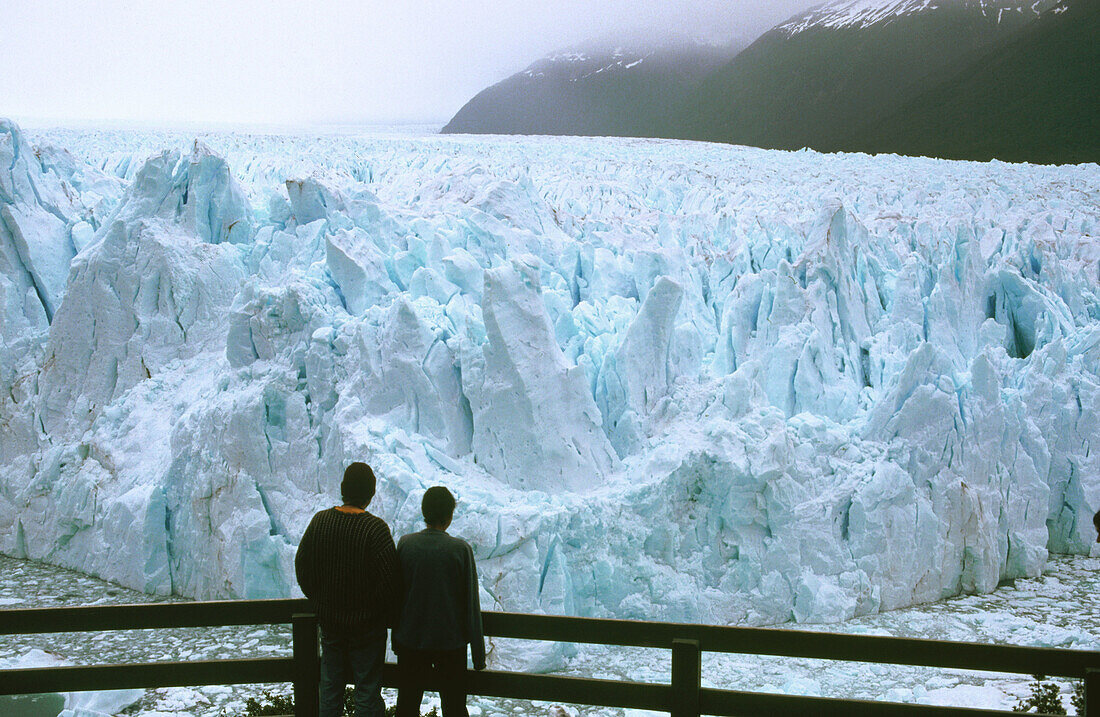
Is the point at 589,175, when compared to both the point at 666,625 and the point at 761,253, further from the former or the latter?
the point at 666,625

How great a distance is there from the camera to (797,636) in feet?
7.84

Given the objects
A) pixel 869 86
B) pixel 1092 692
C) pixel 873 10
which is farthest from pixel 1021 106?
pixel 1092 692

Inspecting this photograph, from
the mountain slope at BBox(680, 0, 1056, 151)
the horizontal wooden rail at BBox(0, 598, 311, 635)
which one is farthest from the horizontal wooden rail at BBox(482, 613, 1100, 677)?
the mountain slope at BBox(680, 0, 1056, 151)

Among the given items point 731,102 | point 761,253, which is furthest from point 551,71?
point 761,253

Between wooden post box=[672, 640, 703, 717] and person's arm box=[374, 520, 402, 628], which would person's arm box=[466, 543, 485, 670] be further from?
wooden post box=[672, 640, 703, 717]

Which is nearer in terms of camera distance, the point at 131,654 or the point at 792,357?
the point at 131,654

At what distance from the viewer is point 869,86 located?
53.5 feet

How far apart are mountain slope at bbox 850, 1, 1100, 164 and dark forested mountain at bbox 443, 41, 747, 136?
365 cm

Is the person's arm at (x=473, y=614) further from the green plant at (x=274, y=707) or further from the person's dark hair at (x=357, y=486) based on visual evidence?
the green plant at (x=274, y=707)

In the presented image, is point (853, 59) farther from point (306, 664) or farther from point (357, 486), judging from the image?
point (306, 664)

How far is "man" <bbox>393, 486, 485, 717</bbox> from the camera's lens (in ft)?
7.72

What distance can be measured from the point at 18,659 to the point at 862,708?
4733mm

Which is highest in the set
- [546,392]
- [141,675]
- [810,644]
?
[546,392]

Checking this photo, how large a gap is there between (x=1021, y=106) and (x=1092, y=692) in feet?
49.8
